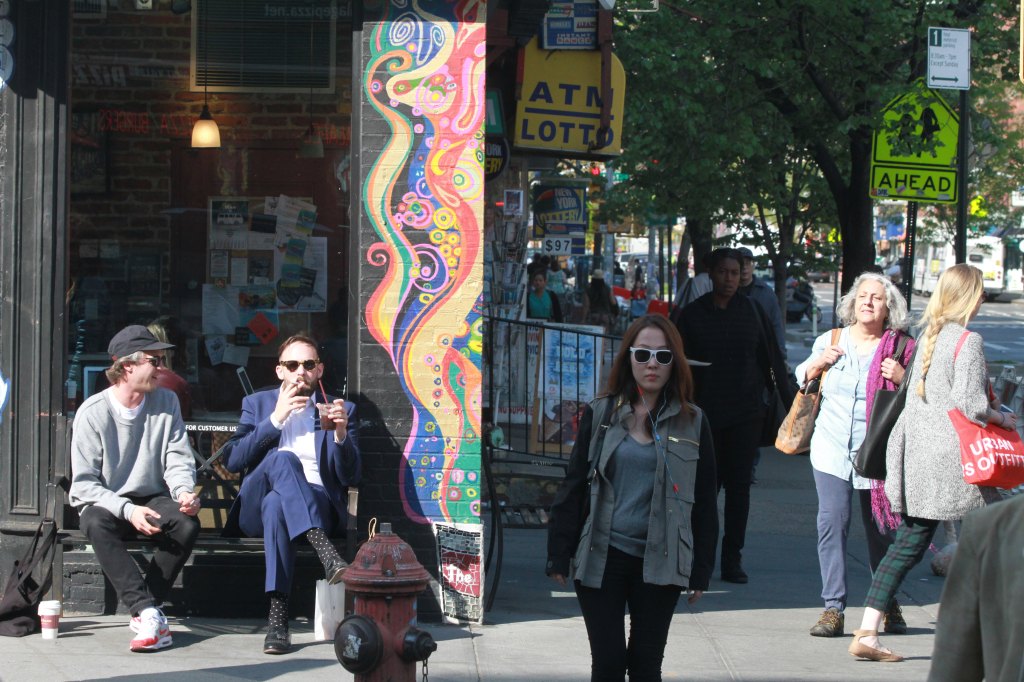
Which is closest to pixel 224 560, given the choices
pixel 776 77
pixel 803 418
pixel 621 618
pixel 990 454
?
pixel 621 618

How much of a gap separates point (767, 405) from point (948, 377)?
233 centimetres

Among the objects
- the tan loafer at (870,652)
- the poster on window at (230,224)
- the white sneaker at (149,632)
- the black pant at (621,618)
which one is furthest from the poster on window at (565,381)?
the black pant at (621,618)

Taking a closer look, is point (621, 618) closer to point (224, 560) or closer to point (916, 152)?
point (224, 560)

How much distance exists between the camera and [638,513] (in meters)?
4.60

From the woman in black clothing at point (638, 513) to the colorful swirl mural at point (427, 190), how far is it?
206cm

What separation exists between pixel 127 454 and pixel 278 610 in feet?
3.50

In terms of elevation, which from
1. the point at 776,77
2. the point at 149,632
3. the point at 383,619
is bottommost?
the point at 149,632

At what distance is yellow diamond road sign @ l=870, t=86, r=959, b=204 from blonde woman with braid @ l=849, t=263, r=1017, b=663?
5441mm

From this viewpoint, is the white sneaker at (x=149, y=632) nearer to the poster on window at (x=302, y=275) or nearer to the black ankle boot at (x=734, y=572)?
the poster on window at (x=302, y=275)

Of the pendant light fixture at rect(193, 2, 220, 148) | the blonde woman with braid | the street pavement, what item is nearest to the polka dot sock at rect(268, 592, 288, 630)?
the street pavement

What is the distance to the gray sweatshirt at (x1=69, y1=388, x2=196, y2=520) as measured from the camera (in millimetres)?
6363

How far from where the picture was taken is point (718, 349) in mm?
8234

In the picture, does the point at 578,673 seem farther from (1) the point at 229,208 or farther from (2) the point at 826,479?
(1) the point at 229,208

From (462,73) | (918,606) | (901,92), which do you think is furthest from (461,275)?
(901,92)
